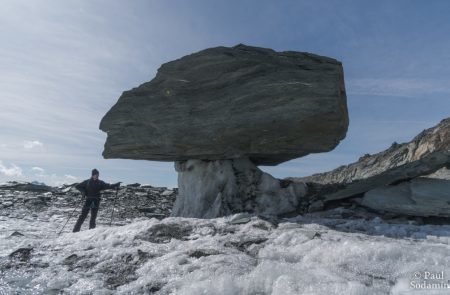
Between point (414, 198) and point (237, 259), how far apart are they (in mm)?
7589

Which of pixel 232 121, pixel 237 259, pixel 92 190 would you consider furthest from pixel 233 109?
pixel 237 259

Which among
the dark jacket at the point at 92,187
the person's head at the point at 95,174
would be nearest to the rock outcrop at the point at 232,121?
the person's head at the point at 95,174

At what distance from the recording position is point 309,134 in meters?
14.9

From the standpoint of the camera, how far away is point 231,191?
1570 centimetres

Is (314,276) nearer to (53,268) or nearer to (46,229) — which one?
(53,268)

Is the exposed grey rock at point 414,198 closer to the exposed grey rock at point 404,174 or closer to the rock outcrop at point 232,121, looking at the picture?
the exposed grey rock at point 404,174

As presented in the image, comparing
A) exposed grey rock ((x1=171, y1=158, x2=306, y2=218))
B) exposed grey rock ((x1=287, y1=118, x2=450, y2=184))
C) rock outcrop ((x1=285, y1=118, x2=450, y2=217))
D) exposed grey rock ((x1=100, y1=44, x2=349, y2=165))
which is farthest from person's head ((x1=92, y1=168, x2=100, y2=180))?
exposed grey rock ((x1=287, y1=118, x2=450, y2=184))

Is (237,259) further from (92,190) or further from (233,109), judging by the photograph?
(92,190)

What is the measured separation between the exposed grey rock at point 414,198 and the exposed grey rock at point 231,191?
10.4ft

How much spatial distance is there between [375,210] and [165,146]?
28.8 ft

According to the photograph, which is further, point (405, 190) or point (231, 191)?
point (231, 191)

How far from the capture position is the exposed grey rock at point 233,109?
14.3m

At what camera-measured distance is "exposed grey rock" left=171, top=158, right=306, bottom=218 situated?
15117mm

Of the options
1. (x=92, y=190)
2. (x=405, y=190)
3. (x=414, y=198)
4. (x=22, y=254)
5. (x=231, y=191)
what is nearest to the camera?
(x=22, y=254)
